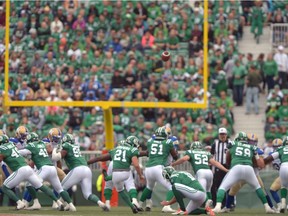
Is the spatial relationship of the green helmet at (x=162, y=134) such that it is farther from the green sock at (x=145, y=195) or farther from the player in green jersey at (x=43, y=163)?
the player in green jersey at (x=43, y=163)

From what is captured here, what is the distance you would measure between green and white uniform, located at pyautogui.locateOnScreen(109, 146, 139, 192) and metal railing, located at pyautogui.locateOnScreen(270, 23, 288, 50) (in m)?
8.82

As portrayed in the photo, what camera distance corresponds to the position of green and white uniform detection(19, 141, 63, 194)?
22.6m

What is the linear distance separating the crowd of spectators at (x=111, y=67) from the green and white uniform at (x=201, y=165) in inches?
176

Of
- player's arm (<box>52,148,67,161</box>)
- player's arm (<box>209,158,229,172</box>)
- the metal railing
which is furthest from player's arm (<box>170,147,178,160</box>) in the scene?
the metal railing

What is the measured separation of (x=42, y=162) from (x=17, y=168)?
0.77 metres

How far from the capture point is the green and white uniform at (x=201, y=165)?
2292 cm

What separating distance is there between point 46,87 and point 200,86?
10.8ft

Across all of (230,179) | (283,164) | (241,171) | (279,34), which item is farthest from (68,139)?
(279,34)

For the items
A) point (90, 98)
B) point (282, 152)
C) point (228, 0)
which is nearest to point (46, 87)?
point (90, 98)

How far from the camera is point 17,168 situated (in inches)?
866

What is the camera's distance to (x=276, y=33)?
99.8 feet

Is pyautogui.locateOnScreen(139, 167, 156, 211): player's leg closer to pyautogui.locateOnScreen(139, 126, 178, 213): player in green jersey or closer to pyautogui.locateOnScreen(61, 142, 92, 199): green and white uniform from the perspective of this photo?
pyautogui.locateOnScreen(139, 126, 178, 213): player in green jersey

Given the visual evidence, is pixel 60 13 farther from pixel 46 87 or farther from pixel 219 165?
pixel 219 165

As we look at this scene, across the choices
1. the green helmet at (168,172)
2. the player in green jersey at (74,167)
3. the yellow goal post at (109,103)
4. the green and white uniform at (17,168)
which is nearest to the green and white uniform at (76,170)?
the player in green jersey at (74,167)
